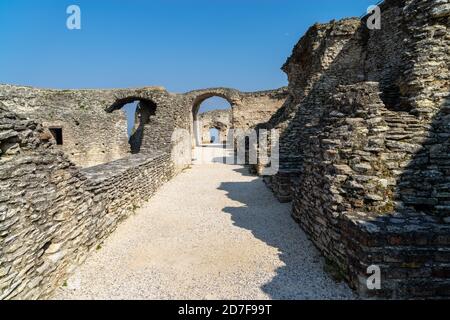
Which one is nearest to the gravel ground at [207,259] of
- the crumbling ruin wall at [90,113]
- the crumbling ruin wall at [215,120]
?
the crumbling ruin wall at [90,113]

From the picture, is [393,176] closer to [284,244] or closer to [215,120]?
[284,244]

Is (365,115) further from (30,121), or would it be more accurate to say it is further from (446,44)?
(30,121)

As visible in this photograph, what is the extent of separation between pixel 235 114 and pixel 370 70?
1459cm

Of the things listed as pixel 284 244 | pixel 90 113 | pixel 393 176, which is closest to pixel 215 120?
pixel 90 113

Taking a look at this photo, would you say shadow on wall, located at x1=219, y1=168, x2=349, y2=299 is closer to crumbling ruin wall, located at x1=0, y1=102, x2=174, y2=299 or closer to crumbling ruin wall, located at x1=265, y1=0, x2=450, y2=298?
crumbling ruin wall, located at x1=265, y1=0, x2=450, y2=298

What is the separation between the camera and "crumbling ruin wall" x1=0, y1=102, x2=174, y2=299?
3.46 metres

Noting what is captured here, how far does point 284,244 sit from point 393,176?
7.57 feet

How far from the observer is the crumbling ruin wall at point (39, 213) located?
3.46m

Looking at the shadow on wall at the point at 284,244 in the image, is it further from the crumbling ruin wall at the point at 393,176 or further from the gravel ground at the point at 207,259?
the crumbling ruin wall at the point at 393,176

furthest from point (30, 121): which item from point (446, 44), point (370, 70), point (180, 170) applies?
point (370, 70)

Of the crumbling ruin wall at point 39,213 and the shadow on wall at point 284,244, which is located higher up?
the crumbling ruin wall at point 39,213

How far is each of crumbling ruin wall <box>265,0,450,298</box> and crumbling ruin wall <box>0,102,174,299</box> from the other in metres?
4.31

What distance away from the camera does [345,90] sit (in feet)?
20.4

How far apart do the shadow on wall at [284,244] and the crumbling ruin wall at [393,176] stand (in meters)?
0.29
